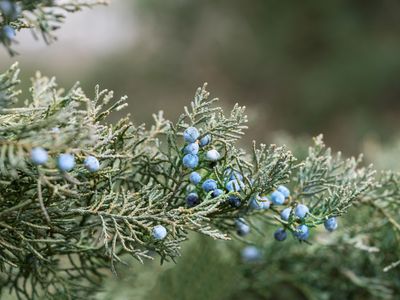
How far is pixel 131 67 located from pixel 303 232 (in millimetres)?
6460

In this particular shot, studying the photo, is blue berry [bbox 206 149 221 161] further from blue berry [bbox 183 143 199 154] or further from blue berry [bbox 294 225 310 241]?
blue berry [bbox 294 225 310 241]

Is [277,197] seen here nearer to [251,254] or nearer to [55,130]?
[55,130]

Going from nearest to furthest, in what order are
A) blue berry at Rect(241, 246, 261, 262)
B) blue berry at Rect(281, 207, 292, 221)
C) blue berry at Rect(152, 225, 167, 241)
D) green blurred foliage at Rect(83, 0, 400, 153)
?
blue berry at Rect(152, 225, 167, 241) < blue berry at Rect(281, 207, 292, 221) < blue berry at Rect(241, 246, 261, 262) < green blurred foliage at Rect(83, 0, 400, 153)

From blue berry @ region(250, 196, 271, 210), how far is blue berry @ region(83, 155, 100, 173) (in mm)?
228

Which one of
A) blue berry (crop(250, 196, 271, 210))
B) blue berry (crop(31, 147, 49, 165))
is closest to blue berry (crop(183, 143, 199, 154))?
blue berry (crop(250, 196, 271, 210))

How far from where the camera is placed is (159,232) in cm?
83

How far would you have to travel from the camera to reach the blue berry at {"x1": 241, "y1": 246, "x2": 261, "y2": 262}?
148 centimetres

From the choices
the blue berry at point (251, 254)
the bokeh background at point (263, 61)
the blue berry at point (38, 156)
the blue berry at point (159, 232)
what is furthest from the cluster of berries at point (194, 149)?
the bokeh background at point (263, 61)

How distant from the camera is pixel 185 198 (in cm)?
93

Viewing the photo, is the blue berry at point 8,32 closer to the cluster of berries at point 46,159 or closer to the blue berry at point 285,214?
the cluster of berries at point 46,159

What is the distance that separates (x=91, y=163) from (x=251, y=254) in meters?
0.75

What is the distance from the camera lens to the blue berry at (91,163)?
81 centimetres

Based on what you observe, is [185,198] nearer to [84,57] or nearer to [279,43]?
[279,43]

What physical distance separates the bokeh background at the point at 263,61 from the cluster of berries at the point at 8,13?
15.8 feet
